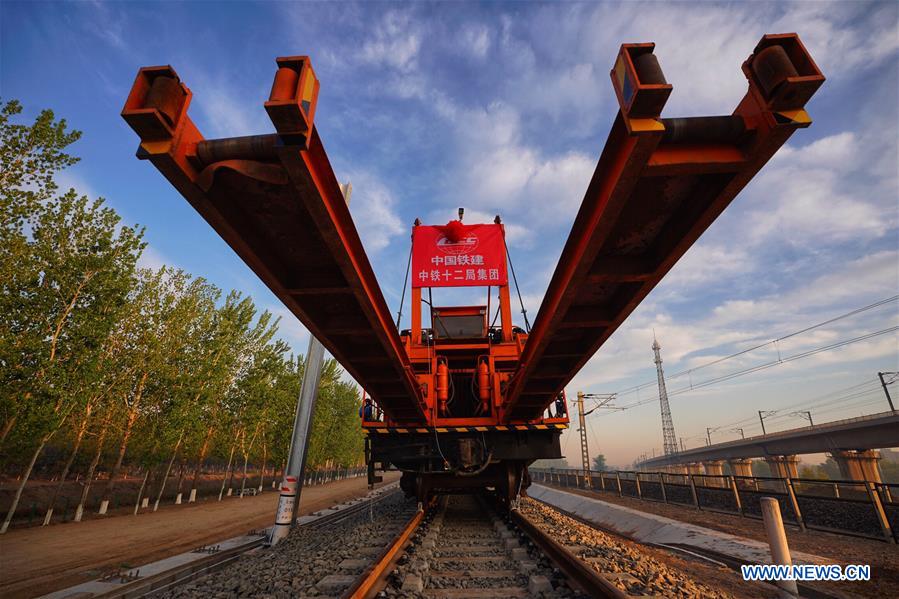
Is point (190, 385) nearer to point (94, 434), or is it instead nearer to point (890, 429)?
point (94, 434)

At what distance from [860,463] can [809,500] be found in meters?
34.2

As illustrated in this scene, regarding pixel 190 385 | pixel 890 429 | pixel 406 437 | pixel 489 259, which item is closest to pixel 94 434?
pixel 190 385

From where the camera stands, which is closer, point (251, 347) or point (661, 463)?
point (251, 347)

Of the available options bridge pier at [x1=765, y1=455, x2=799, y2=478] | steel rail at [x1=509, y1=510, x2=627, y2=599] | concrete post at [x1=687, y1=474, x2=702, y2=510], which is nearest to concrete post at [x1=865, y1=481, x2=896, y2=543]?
concrete post at [x1=687, y1=474, x2=702, y2=510]

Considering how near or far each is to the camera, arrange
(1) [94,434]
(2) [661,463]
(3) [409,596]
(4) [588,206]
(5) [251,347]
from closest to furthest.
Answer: (4) [588,206] → (3) [409,596] → (1) [94,434] → (5) [251,347] → (2) [661,463]

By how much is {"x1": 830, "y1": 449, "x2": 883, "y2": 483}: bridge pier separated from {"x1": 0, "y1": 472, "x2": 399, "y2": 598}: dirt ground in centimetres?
4242

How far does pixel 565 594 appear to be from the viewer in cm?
350

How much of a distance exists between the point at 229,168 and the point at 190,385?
19.6 metres

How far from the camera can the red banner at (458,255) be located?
8.67m

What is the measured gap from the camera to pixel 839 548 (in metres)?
7.36

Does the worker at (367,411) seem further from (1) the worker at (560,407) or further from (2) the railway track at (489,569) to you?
(1) the worker at (560,407)

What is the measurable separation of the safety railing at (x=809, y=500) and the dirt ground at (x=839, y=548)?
1.08 ft

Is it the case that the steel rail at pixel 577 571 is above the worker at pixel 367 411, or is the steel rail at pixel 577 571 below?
below

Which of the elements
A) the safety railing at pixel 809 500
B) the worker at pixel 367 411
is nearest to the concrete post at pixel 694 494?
the safety railing at pixel 809 500
